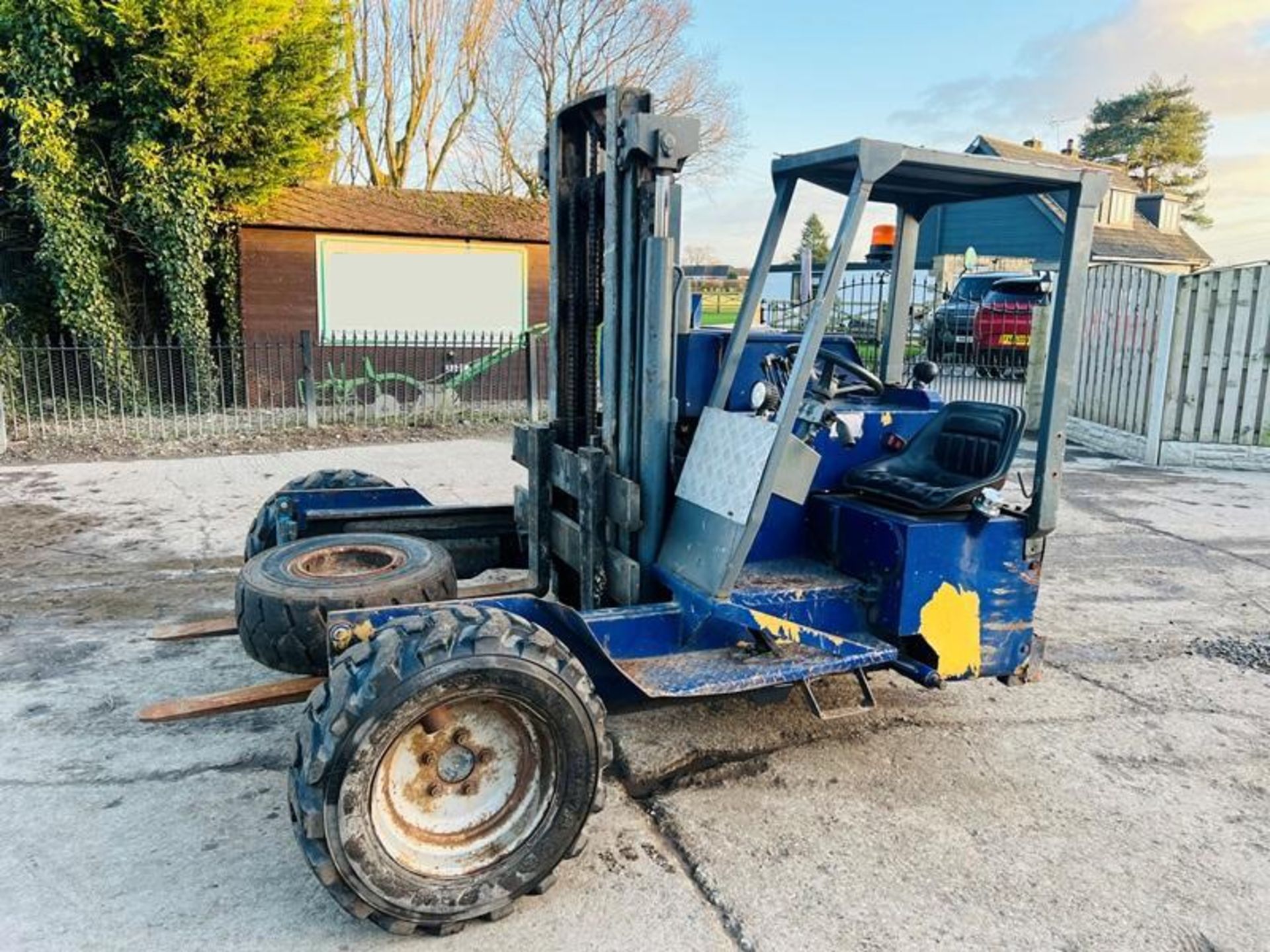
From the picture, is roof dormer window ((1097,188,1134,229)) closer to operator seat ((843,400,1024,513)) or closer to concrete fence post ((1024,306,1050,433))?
concrete fence post ((1024,306,1050,433))

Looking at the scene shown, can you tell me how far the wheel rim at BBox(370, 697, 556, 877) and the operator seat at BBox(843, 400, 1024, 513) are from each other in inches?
74.6

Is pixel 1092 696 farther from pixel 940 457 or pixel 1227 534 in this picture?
pixel 1227 534

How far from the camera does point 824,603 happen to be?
3.93 m

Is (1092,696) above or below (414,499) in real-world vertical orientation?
below

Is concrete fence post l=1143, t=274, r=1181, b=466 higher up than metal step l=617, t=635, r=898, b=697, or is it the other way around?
concrete fence post l=1143, t=274, r=1181, b=466

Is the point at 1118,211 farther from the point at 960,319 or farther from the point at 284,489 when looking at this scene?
the point at 284,489

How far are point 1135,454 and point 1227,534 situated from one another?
4.21 metres

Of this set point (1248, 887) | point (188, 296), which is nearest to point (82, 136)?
Result: point (188, 296)

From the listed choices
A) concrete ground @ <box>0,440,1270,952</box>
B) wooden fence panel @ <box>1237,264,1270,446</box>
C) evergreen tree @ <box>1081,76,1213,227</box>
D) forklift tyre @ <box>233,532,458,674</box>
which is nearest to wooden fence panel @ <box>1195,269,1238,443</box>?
wooden fence panel @ <box>1237,264,1270,446</box>

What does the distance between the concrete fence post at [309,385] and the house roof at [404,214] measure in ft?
8.07

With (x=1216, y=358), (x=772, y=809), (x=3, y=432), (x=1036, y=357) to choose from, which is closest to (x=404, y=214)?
(x=3, y=432)

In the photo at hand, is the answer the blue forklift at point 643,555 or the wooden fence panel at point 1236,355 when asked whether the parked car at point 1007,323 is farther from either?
the blue forklift at point 643,555

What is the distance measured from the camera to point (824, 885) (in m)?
3.24

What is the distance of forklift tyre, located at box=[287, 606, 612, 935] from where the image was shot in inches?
111
